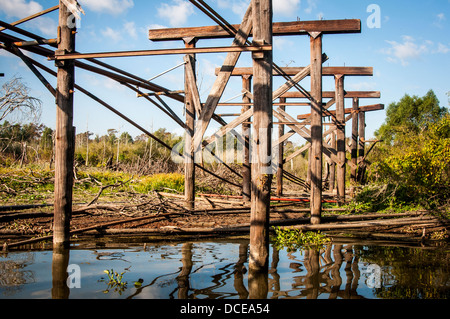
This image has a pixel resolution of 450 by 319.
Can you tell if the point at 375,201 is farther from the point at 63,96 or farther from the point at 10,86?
the point at 10,86

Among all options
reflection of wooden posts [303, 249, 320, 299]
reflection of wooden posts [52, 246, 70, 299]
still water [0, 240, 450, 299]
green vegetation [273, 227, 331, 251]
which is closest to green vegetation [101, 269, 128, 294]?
→ still water [0, 240, 450, 299]

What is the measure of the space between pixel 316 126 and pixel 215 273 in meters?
4.31

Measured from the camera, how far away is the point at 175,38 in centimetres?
802

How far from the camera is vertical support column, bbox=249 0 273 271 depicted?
4.57m

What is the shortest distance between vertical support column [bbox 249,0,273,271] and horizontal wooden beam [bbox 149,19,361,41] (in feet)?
9.88

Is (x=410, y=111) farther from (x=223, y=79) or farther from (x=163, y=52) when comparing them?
(x=163, y=52)

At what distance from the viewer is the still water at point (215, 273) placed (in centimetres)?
376

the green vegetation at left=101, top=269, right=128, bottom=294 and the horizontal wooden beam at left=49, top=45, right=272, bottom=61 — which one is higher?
the horizontal wooden beam at left=49, top=45, right=272, bottom=61

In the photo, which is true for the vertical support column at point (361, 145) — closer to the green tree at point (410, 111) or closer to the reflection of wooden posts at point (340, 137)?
the reflection of wooden posts at point (340, 137)

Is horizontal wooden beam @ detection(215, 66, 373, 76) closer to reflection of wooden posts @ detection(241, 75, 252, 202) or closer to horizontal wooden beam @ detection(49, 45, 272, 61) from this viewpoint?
reflection of wooden posts @ detection(241, 75, 252, 202)

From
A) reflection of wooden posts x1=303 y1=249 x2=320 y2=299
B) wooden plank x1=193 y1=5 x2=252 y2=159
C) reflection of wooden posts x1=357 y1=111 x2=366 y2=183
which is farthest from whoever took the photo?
reflection of wooden posts x1=357 y1=111 x2=366 y2=183

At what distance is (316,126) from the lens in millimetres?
7617
